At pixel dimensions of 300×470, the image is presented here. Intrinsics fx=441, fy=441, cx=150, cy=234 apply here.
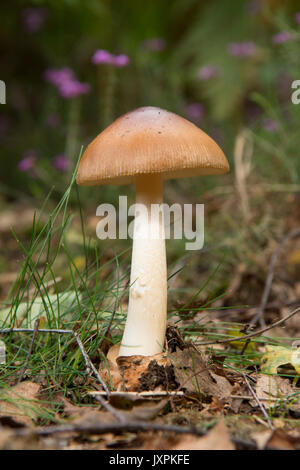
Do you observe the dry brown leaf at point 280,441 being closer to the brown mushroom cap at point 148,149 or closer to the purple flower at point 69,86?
the brown mushroom cap at point 148,149

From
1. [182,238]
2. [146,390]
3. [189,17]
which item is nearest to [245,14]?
[189,17]

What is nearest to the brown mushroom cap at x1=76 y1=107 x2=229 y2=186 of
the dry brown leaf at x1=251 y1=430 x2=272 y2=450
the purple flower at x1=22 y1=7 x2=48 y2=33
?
the dry brown leaf at x1=251 y1=430 x2=272 y2=450

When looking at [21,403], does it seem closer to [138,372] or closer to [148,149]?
[138,372]

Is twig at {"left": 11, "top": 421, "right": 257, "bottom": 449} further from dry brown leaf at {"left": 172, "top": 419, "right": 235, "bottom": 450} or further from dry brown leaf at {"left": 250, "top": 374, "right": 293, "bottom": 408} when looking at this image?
dry brown leaf at {"left": 250, "top": 374, "right": 293, "bottom": 408}

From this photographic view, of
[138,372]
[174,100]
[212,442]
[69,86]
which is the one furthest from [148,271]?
[174,100]
